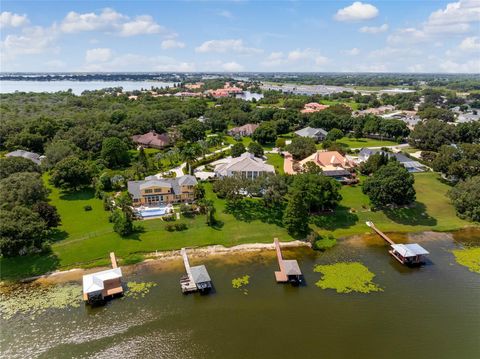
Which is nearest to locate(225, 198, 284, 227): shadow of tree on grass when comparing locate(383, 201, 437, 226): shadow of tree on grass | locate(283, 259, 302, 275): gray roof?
locate(283, 259, 302, 275): gray roof

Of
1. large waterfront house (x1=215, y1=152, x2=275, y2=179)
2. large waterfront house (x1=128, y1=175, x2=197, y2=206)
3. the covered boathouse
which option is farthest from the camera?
large waterfront house (x1=215, y1=152, x2=275, y2=179)

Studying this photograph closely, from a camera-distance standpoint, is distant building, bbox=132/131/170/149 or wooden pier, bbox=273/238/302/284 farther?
distant building, bbox=132/131/170/149

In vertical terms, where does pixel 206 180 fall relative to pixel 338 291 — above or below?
above

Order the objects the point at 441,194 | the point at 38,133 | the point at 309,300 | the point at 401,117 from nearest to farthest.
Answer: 1. the point at 309,300
2. the point at 441,194
3. the point at 38,133
4. the point at 401,117

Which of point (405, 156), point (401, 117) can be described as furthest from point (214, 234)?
point (401, 117)

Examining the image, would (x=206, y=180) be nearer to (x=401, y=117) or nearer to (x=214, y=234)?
(x=214, y=234)

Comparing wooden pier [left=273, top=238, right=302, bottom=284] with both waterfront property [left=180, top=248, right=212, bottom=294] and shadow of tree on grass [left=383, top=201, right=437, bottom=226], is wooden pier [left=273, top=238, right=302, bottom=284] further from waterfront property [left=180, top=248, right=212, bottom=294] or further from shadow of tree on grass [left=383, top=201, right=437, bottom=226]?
shadow of tree on grass [left=383, top=201, right=437, bottom=226]

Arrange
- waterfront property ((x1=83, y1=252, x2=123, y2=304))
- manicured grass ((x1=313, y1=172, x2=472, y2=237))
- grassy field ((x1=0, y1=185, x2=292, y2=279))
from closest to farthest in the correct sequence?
waterfront property ((x1=83, y1=252, x2=123, y2=304))
grassy field ((x1=0, y1=185, x2=292, y2=279))
manicured grass ((x1=313, y1=172, x2=472, y2=237))
